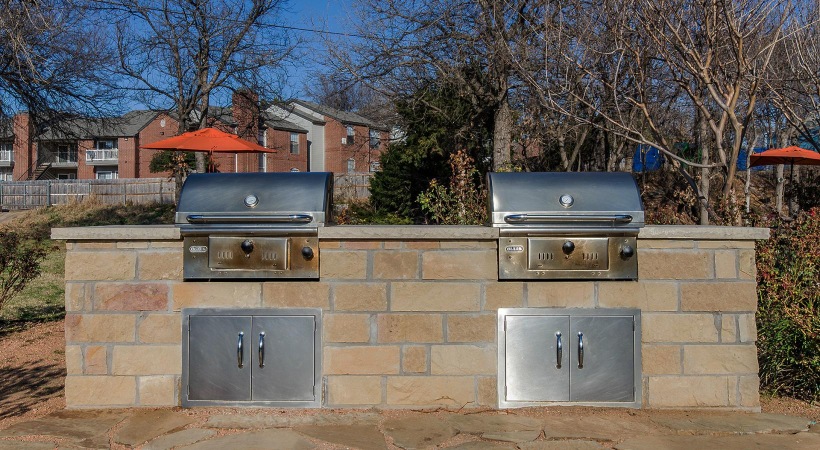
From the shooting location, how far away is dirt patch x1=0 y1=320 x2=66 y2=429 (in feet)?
15.6

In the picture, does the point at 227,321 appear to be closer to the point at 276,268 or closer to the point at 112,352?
the point at 276,268

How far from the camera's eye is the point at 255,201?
445cm

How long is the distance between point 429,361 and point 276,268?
1087 millimetres

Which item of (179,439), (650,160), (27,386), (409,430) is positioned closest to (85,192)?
(650,160)

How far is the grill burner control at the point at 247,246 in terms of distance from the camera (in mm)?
4441

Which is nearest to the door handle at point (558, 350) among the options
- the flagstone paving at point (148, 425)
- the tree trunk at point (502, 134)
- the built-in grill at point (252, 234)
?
the built-in grill at point (252, 234)

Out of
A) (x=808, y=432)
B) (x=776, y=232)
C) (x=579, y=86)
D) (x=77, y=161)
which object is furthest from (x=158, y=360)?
(x=77, y=161)

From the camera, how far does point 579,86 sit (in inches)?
436

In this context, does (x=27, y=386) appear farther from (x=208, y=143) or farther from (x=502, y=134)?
(x=502, y=134)

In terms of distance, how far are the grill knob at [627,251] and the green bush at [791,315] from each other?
1396 millimetres

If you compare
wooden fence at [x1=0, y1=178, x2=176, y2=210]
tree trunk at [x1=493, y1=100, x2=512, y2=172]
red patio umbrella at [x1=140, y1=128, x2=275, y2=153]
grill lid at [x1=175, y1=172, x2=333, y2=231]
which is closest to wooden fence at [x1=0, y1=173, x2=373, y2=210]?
wooden fence at [x1=0, y1=178, x2=176, y2=210]

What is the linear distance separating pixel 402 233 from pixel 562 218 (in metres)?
0.96

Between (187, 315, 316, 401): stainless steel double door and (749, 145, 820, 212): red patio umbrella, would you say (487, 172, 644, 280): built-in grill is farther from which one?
(749, 145, 820, 212): red patio umbrella

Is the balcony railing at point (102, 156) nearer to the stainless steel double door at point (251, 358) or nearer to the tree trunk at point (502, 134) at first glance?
the tree trunk at point (502, 134)
